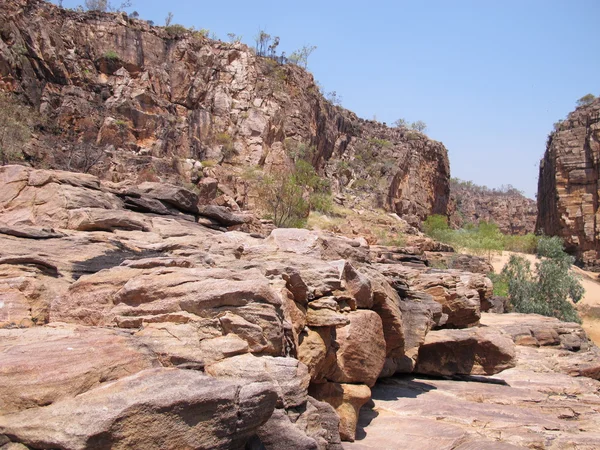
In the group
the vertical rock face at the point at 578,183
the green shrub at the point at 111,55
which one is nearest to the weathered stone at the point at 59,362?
the green shrub at the point at 111,55

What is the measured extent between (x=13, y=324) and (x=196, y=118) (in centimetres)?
2890

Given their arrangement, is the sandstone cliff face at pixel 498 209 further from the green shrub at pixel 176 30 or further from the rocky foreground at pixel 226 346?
the rocky foreground at pixel 226 346

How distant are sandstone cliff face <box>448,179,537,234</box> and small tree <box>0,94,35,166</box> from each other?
57265mm

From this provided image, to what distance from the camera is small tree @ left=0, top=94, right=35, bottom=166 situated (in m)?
18.6

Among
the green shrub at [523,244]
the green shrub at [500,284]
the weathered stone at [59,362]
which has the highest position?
the green shrub at [523,244]

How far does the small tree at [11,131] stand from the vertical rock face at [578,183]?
4064cm

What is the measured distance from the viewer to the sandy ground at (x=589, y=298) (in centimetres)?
2624

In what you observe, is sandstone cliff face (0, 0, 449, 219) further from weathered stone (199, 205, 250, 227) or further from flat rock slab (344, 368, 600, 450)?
flat rock slab (344, 368, 600, 450)

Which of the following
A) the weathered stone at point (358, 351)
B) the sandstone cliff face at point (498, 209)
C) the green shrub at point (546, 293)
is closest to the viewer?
the weathered stone at point (358, 351)

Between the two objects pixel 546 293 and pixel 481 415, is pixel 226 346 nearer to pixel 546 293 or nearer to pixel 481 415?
pixel 481 415

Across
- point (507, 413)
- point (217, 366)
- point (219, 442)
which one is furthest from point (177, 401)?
point (507, 413)

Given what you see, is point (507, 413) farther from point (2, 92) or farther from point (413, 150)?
point (413, 150)

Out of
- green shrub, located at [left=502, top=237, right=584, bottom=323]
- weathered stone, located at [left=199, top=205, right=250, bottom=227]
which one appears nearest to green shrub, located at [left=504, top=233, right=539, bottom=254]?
green shrub, located at [left=502, top=237, right=584, bottom=323]

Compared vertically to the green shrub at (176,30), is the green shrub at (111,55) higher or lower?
lower
